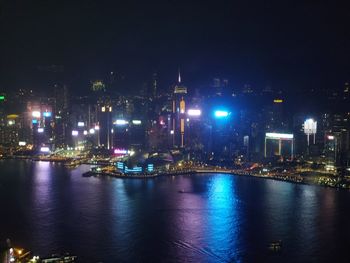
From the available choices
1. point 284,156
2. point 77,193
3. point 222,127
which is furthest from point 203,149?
point 77,193

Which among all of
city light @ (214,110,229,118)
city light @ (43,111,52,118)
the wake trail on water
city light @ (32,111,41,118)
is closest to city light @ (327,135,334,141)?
city light @ (214,110,229,118)

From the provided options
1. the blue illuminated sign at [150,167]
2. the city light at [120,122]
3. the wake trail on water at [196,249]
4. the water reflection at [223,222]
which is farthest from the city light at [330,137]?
the wake trail on water at [196,249]

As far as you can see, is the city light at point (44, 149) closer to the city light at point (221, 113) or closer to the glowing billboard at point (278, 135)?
the city light at point (221, 113)

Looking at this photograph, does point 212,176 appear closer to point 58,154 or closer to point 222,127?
point 222,127

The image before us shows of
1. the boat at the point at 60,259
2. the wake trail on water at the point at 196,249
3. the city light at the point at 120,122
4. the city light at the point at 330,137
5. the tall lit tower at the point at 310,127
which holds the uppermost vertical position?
the city light at the point at 120,122

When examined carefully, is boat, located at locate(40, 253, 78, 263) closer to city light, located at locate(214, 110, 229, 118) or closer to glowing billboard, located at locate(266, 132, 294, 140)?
glowing billboard, located at locate(266, 132, 294, 140)

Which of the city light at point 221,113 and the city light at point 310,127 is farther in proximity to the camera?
the city light at point 221,113

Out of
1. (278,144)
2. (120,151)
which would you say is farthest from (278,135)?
(120,151)
